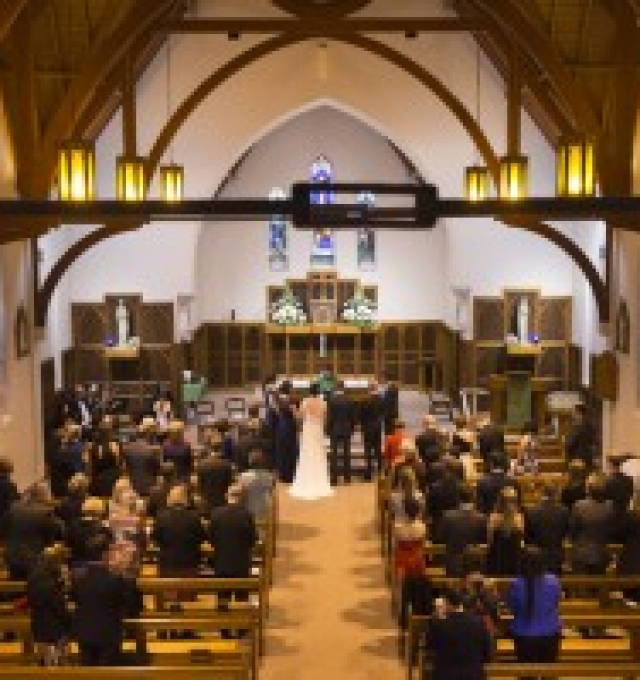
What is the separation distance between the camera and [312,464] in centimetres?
2247

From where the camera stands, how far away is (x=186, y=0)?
2444 cm

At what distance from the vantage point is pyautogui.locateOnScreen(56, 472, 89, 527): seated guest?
48.6 feet

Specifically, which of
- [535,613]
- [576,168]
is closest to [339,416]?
[576,168]

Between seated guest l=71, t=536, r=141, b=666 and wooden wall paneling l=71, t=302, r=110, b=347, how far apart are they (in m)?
19.7

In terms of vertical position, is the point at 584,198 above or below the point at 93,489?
above

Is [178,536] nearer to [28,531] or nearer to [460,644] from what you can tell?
[28,531]

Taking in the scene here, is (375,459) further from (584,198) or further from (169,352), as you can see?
(584,198)

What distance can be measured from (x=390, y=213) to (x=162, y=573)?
4.57 meters

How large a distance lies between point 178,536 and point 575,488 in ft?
17.2

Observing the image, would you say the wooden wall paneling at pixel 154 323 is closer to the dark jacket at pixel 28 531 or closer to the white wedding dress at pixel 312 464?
the white wedding dress at pixel 312 464

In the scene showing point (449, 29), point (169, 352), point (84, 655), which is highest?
point (449, 29)

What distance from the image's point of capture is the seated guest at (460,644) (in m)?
10.5

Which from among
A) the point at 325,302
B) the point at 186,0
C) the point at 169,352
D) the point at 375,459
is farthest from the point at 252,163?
the point at 375,459

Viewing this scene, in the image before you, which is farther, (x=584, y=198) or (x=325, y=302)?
(x=325, y=302)
